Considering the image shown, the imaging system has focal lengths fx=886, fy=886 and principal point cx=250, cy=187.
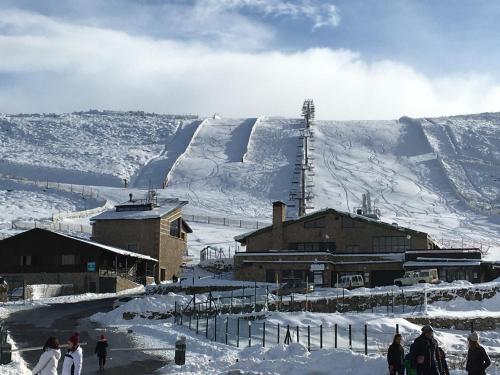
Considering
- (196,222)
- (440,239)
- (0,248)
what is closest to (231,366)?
(0,248)

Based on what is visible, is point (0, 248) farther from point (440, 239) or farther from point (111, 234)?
point (440, 239)

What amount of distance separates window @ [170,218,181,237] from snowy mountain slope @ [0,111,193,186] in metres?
49.4

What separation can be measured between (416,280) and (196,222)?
49342 millimetres

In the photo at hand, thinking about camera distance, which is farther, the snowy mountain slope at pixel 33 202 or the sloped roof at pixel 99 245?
the snowy mountain slope at pixel 33 202

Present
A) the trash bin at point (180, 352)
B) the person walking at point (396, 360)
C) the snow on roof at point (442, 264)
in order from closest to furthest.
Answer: the person walking at point (396, 360) < the trash bin at point (180, 352) < the snow on roof at point (442, 264)

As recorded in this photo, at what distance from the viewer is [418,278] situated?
4725 centimetres

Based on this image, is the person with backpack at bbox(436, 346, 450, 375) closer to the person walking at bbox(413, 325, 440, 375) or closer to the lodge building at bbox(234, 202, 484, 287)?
the person walking at bbox(413, 325, 440, 375)

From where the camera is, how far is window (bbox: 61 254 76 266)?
57875mm

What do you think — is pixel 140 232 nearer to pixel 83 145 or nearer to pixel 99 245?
pixel 99 245

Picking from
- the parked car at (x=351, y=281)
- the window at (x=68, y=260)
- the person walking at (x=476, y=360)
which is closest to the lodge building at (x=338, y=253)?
the parked car at (x=351, y=281)

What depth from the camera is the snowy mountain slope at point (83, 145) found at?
4890 inches

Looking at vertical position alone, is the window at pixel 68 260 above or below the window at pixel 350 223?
below

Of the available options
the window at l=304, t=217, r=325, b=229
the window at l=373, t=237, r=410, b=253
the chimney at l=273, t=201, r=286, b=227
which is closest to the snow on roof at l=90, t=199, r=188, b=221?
the chimney at l=273, t=201, r=286, b=227

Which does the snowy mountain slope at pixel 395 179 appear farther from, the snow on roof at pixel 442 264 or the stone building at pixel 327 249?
the snow on roof at pixel 442 264
